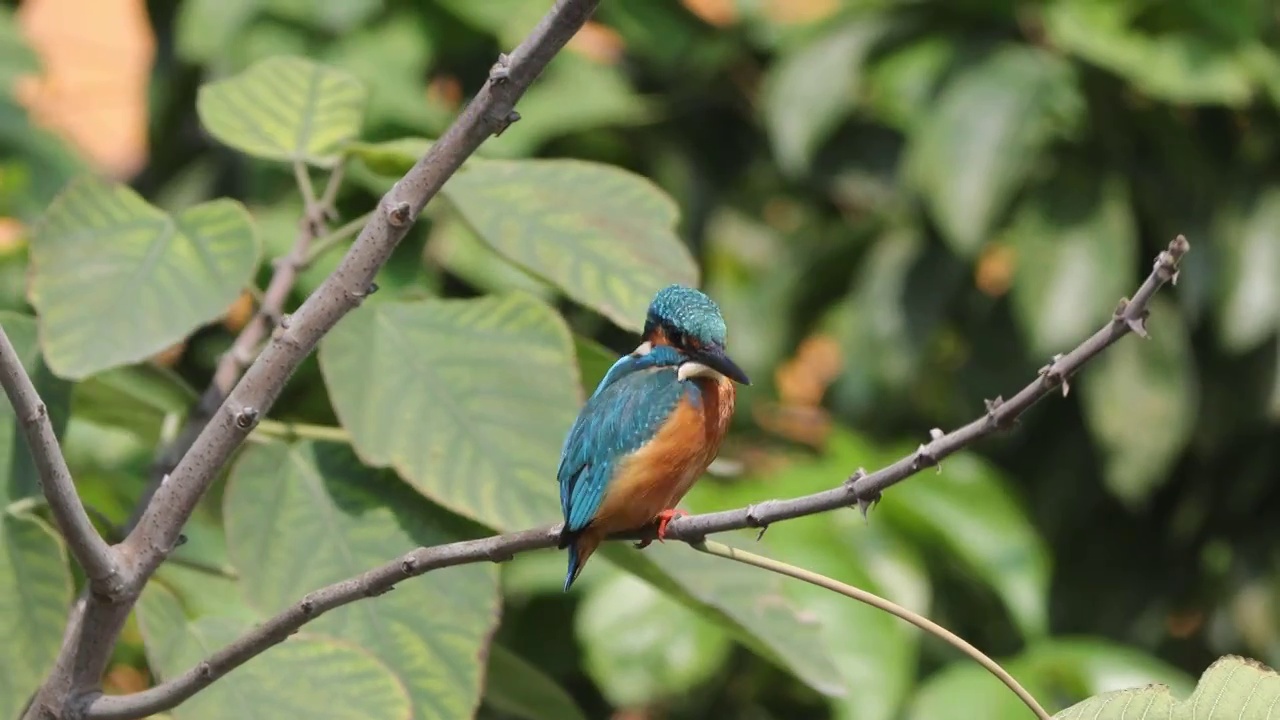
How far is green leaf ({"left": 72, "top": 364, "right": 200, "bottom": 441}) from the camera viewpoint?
113 centimetres

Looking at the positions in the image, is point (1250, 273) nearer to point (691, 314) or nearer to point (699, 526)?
point (691, 314)

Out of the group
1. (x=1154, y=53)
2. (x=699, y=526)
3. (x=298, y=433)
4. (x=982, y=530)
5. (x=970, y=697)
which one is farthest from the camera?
(x=1154, y=53)

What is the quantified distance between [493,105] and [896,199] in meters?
1.71

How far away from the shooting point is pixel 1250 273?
2.17 meters

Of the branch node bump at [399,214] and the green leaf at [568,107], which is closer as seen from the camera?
the branch node bump at [399,214]

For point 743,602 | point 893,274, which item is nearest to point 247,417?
point 743,602

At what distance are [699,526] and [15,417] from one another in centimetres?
49

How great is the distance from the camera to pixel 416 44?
2.32m

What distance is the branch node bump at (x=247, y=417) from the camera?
0.78 metres

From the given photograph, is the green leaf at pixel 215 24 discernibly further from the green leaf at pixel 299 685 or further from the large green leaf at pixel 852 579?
the green leaf at pixel 299 685

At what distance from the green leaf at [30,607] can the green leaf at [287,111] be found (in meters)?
0.35

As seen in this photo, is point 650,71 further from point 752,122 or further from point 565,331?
point 565,331

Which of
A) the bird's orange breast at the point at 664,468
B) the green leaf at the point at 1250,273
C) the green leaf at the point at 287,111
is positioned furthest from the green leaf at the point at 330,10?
the bird's orange breast at the point at 664,468

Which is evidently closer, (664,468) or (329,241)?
(664,468)
